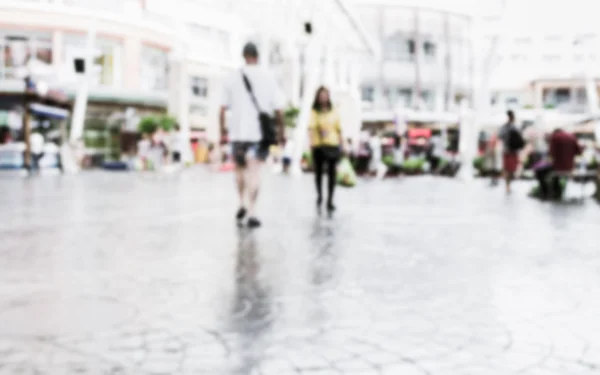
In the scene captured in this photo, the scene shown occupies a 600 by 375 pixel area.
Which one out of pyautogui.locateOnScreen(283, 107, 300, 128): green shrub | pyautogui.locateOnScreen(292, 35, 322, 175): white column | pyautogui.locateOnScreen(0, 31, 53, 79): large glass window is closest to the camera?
pyautogui.locateOnScreen(292, 35, 322, 175): white column

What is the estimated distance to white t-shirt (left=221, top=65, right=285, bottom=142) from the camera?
7.89 metres

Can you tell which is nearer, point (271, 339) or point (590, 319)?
point (271, 339)

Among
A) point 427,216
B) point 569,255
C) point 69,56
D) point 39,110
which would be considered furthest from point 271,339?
point 69,56

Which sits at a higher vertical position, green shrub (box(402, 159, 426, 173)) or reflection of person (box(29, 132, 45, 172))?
reflection of person (box(29, 132, 45, 172))

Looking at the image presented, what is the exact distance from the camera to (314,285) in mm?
4438

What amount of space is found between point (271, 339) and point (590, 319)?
4.82 ft

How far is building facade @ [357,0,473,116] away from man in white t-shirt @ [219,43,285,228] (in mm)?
55730

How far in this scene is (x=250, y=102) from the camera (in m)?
7.94

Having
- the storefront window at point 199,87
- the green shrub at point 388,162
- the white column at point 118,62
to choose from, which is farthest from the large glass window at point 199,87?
the green shrub at point 388,162

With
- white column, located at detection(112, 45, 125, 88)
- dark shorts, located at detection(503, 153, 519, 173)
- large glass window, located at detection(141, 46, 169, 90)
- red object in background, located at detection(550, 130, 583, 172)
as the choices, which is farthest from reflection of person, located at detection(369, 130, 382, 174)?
large glass window, located at detection(141, 46, 169, 90)

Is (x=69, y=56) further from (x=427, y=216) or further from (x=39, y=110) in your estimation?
(x=427, y=216)

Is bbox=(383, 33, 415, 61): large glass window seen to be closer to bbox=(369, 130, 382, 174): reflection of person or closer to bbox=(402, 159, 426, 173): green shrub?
bbox=(402, 159, 426, 173): green shrub

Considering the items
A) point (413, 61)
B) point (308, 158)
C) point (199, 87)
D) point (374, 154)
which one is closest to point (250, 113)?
point (374, 154)

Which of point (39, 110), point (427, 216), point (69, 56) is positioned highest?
point (69, 56)
